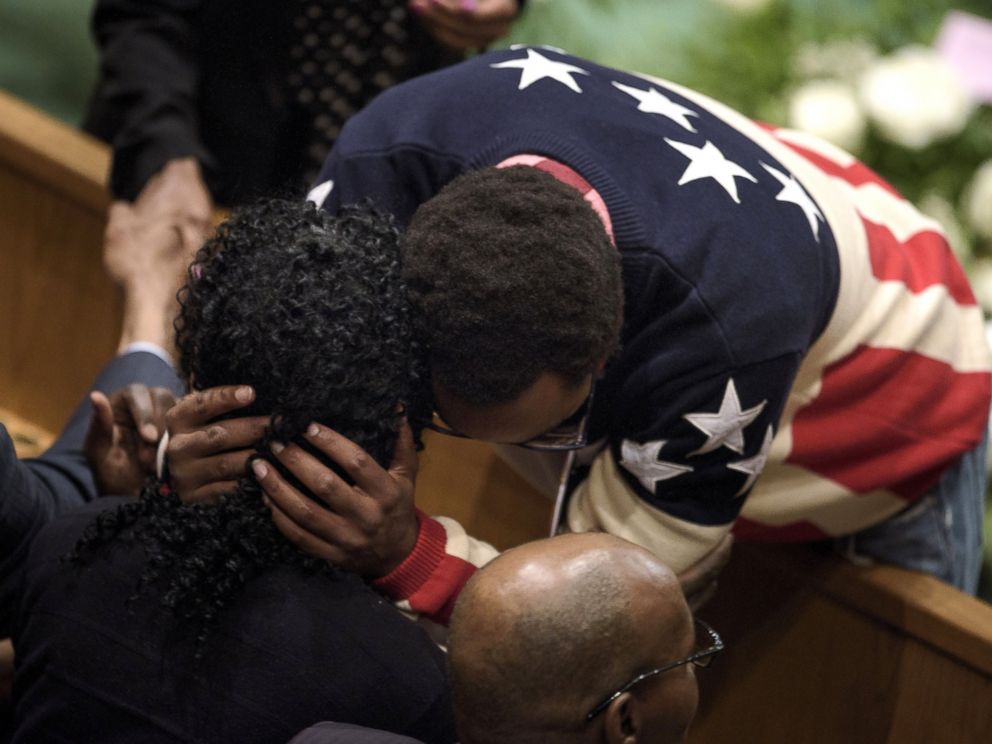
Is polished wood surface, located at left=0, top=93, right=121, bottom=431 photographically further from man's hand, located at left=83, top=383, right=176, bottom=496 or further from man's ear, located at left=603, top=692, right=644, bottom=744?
man's ear, located at left=603, top=692, right=644, bottom=744

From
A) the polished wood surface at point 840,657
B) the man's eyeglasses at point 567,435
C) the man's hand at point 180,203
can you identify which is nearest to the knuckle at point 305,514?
the man's eyeglasses at point 567,435

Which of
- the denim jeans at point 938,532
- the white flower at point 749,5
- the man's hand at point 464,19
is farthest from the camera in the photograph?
the white flower at point 749,5

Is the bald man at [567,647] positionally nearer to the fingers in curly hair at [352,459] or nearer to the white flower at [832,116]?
the fingers in curly hair at [352,459]

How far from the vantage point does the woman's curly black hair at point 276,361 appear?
3.73 ft

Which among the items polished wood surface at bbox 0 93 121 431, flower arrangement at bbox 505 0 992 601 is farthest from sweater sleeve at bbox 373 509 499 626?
polished wood surface at bbox 0 93 121 431

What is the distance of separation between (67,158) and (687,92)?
3.77ft

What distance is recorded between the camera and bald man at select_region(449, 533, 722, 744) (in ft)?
3.42

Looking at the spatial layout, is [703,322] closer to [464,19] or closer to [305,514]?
[305,514]

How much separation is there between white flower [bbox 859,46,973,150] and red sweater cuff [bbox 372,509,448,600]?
135 cm

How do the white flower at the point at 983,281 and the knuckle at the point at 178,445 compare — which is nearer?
the knuckle at the point at 178,445

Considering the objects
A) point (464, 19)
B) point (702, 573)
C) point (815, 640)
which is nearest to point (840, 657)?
point (815, 640)

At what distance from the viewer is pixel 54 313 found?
2.43 metres

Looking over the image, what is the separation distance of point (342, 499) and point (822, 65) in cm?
156

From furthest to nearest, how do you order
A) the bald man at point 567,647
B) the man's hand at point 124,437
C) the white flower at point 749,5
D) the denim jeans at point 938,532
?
the white flower at point 749,5
the denim jeans at point 938,532
the man's hand at point 124,437
the bald man at point 567,647
